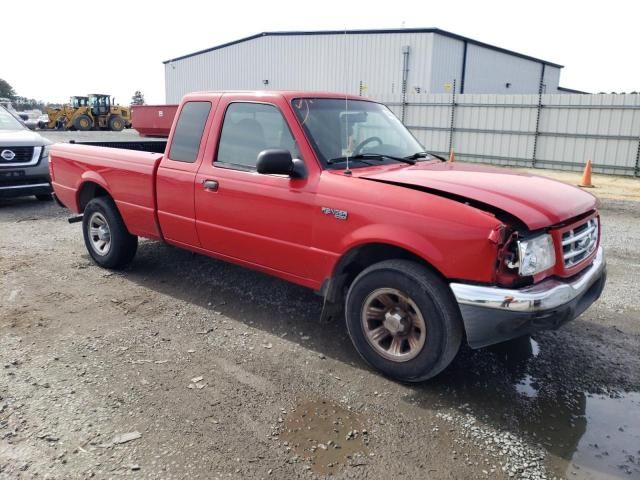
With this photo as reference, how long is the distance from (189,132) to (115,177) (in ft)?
3.73

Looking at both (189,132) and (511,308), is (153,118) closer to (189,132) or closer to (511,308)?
(189,132)

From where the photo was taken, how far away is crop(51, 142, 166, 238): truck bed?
17.0 feet

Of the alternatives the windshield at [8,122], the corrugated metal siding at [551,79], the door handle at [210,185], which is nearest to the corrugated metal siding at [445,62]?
the corrugated metal siding at [551,79]

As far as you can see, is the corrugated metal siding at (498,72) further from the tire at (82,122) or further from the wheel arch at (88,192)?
the wheel arch at (88,192)

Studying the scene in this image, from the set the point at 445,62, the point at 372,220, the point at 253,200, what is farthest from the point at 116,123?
the point at 372,220

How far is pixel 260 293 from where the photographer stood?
17.1ft

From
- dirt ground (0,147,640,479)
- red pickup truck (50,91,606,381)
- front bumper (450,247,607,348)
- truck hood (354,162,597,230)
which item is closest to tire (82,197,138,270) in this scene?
red pickup truck (50,91,606,381)

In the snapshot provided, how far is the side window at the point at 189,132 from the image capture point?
481 cm

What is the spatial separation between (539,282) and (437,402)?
3.24 feet

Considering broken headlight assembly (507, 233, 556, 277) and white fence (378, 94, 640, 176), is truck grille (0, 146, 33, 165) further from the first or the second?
white fence (378, 94, 640, 176)

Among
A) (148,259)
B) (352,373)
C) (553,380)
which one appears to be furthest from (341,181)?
(148,259)

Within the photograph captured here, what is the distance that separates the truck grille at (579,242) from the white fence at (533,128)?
553 inches

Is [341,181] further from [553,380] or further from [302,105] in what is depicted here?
[553,380]

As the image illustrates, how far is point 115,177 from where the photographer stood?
216 inches
